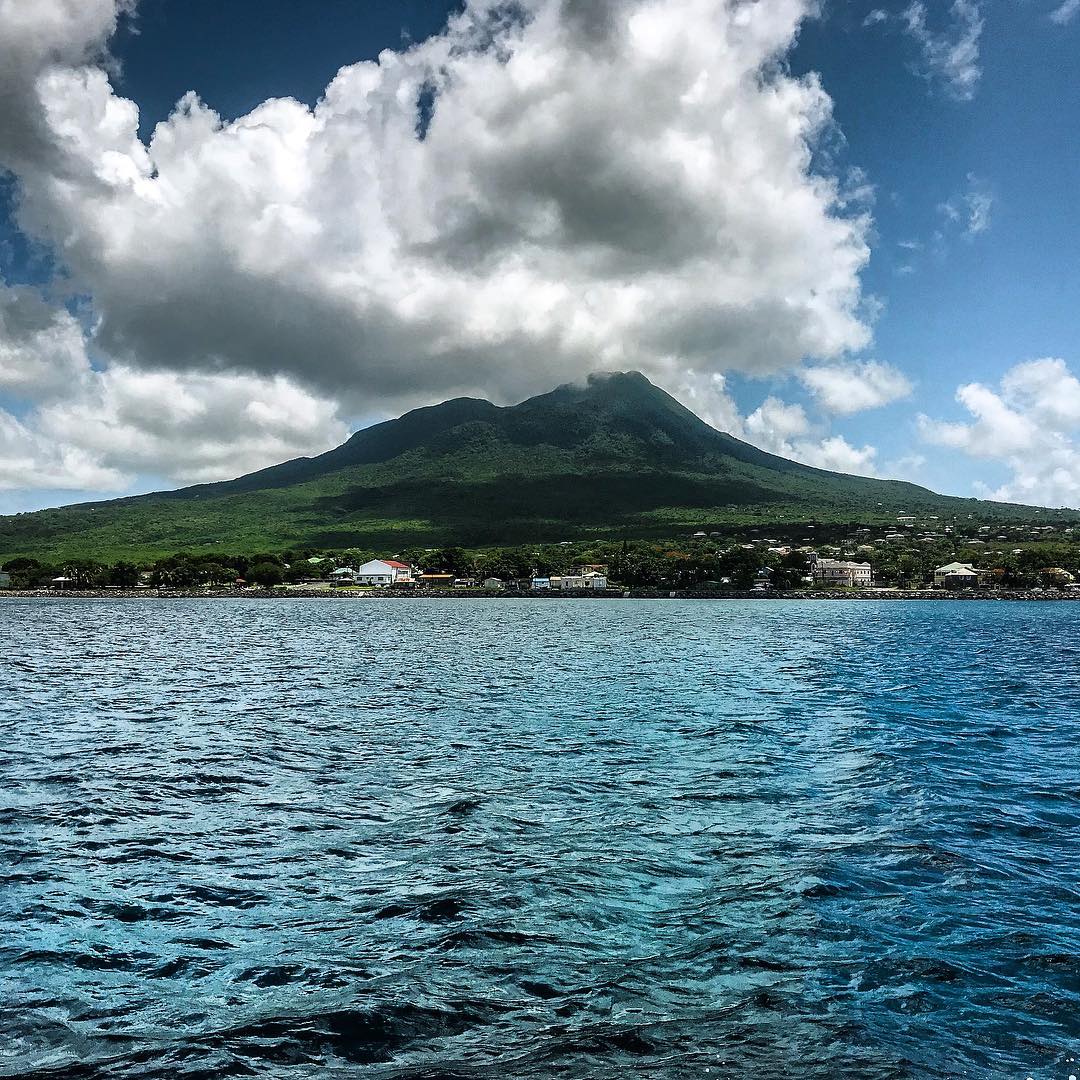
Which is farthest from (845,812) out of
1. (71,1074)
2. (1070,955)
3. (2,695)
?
(2,695)

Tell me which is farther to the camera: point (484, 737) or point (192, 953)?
point (484, 737)

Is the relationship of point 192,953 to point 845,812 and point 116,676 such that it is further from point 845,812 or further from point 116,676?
point 116,676

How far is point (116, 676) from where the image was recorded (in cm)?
4266

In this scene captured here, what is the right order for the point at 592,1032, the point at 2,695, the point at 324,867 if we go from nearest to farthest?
the point at 592,1032, the point at 324,867, the point at 2,695

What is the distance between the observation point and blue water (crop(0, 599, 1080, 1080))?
27.4 ft

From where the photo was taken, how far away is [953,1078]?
7.67 metres

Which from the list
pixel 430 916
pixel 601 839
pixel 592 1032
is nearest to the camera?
pixel 592 1032

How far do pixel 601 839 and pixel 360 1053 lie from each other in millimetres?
7743

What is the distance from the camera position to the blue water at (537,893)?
27.4 ft

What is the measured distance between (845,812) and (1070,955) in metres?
7.04

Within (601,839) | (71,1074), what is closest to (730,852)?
(601,839)

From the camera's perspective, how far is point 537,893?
12.6m

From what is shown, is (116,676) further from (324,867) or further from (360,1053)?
(360,1053)

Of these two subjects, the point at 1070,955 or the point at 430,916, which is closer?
the point at 1070,955
